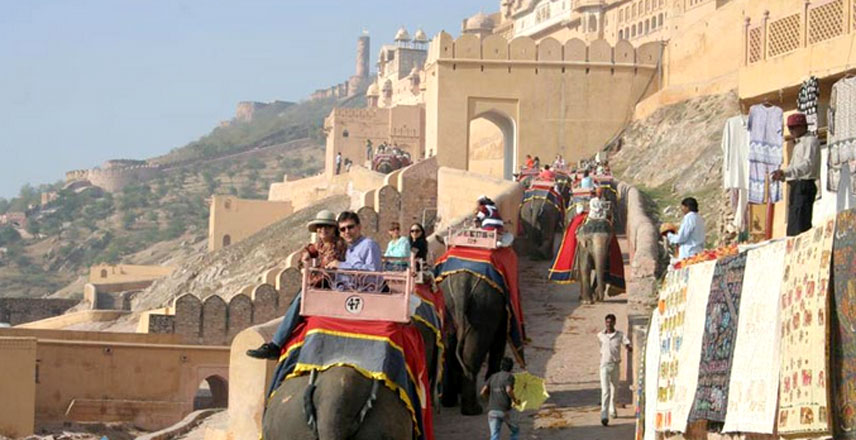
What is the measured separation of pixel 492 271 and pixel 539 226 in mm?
9897

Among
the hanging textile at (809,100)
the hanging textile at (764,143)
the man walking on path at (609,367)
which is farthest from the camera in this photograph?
the man walking on path at (609,367)

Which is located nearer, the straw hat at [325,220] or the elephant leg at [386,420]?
the elephant leg at [386,420]

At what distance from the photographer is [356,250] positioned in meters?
10.9

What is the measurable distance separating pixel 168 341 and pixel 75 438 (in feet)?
21.0

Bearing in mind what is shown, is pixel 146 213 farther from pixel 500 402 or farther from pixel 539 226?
pixel 500 402

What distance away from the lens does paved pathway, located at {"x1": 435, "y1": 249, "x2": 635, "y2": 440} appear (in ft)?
43.8

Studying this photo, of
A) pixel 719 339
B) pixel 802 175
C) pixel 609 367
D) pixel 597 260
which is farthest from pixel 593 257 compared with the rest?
pixel 719 339

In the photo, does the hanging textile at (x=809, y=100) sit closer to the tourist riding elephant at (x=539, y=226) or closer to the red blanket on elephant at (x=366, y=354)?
the red blanket on elephant at (x=366, y=354)

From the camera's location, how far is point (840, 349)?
829 cm

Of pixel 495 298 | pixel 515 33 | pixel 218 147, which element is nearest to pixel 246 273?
pixel 515 33

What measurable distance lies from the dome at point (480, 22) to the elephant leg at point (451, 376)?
2542 inches

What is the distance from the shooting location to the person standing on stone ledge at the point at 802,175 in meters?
10.1

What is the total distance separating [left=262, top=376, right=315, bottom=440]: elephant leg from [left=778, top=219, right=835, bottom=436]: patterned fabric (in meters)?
2.60

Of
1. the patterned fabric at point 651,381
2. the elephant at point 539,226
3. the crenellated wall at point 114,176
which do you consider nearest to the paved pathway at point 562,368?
A: the elephant at point 539,226
